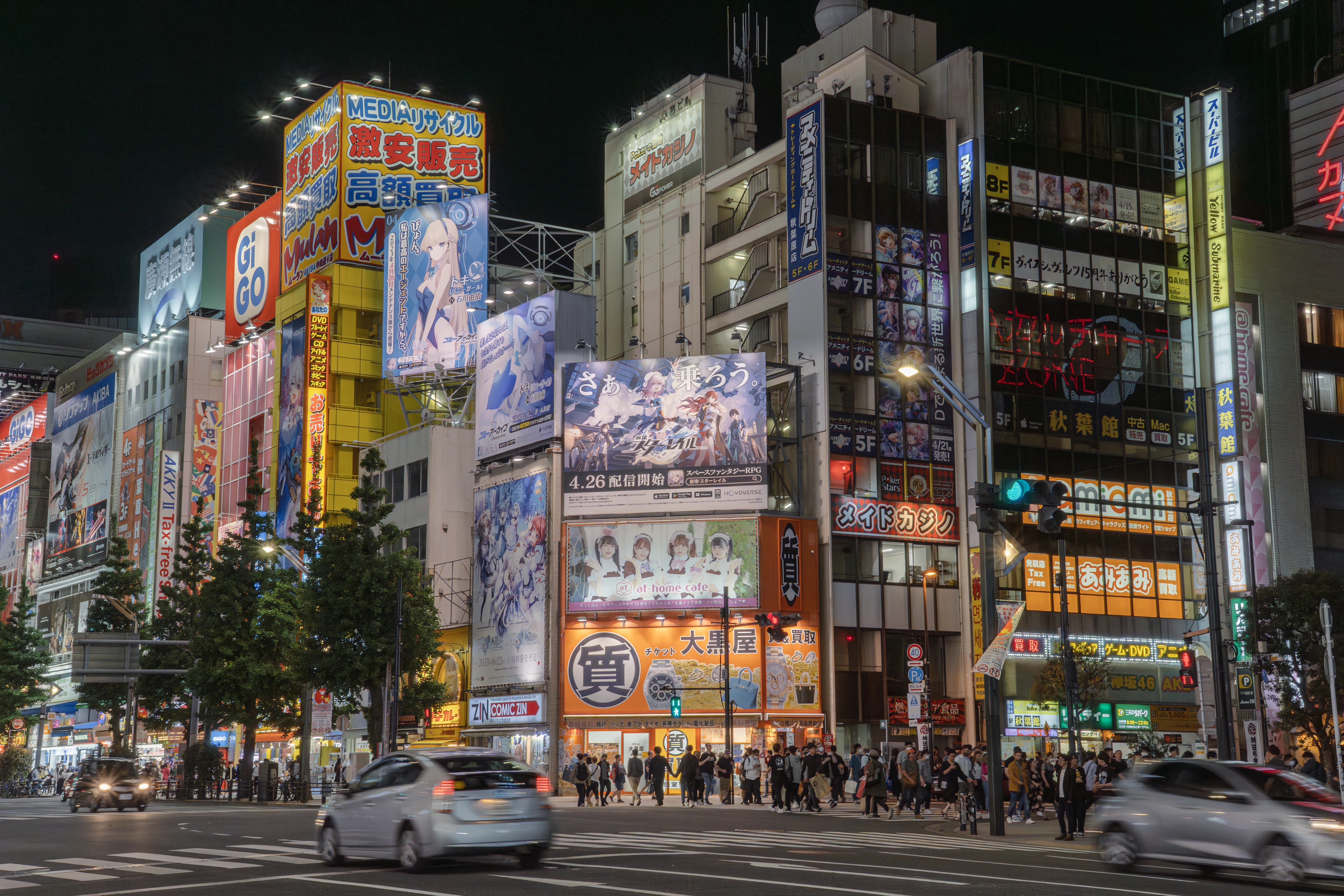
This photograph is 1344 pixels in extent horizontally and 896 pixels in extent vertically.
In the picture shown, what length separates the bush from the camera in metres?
68.6

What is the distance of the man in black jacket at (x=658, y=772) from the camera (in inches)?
1591

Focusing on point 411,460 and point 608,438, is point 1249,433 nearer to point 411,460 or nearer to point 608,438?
point 608,438

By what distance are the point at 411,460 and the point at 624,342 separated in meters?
12.8

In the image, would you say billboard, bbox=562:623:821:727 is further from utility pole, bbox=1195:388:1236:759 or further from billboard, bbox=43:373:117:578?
billboard, bbox=43:373:117:578

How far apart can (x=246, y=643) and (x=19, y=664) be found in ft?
74.1

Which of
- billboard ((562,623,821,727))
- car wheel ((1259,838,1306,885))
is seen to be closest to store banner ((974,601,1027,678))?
car wheel ((1259,838,1306,885))

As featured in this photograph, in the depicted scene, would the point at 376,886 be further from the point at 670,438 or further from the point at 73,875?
the point at 670,438

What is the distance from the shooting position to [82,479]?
112 m

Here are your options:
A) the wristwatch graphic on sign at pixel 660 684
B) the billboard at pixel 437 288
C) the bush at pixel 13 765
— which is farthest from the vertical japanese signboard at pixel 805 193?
the bush at pixel 13 765

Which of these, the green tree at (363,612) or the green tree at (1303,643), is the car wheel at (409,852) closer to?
the green tree at (363,612)

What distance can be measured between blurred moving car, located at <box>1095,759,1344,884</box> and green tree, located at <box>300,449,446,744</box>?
104ft

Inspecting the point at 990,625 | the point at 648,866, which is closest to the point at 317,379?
the point at 990,625

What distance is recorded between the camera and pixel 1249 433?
58844 mm

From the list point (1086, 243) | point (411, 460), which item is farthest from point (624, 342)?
point (1086, 243)
